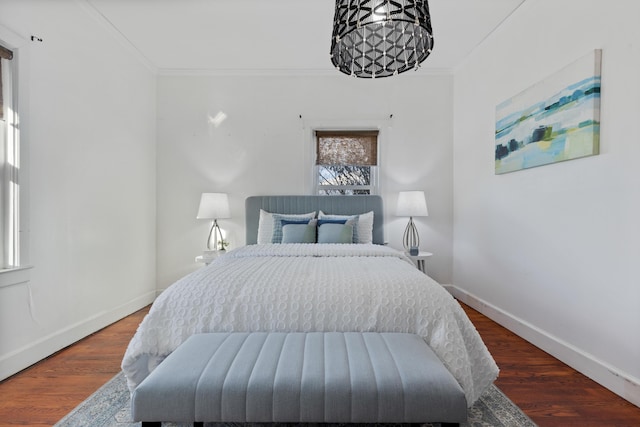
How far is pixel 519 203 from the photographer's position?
9.27ft

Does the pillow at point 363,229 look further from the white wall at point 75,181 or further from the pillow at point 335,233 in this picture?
the white wall at point 75,181

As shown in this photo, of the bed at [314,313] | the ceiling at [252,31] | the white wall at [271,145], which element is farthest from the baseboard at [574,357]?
the ceiling at [252,31]

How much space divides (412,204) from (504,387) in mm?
2054

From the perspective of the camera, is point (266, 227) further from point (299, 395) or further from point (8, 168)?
point (299, 395)

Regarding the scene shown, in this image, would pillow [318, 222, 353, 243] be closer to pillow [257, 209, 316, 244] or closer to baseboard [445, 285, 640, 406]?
pillow [257, 209, 316, 244]

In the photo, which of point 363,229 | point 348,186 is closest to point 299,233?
point 363,229

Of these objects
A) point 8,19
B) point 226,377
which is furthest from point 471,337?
point 8,19

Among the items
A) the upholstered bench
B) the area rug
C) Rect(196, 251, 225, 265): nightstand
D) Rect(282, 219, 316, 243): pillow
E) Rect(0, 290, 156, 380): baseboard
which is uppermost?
Rect(282, 219, 316, 243): pillow

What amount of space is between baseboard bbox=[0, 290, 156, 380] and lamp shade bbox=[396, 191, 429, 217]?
3.15m

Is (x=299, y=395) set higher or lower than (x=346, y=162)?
lower

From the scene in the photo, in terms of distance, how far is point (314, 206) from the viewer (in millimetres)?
3918

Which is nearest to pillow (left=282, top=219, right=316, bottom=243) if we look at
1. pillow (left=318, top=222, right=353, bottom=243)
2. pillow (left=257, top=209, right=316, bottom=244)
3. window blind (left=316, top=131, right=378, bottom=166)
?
pillow (left=318, top=222, right=353, bottom=243)

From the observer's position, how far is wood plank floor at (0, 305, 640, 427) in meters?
1.70

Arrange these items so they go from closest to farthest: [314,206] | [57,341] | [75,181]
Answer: [57,341]
[75,181]
[314,206]
